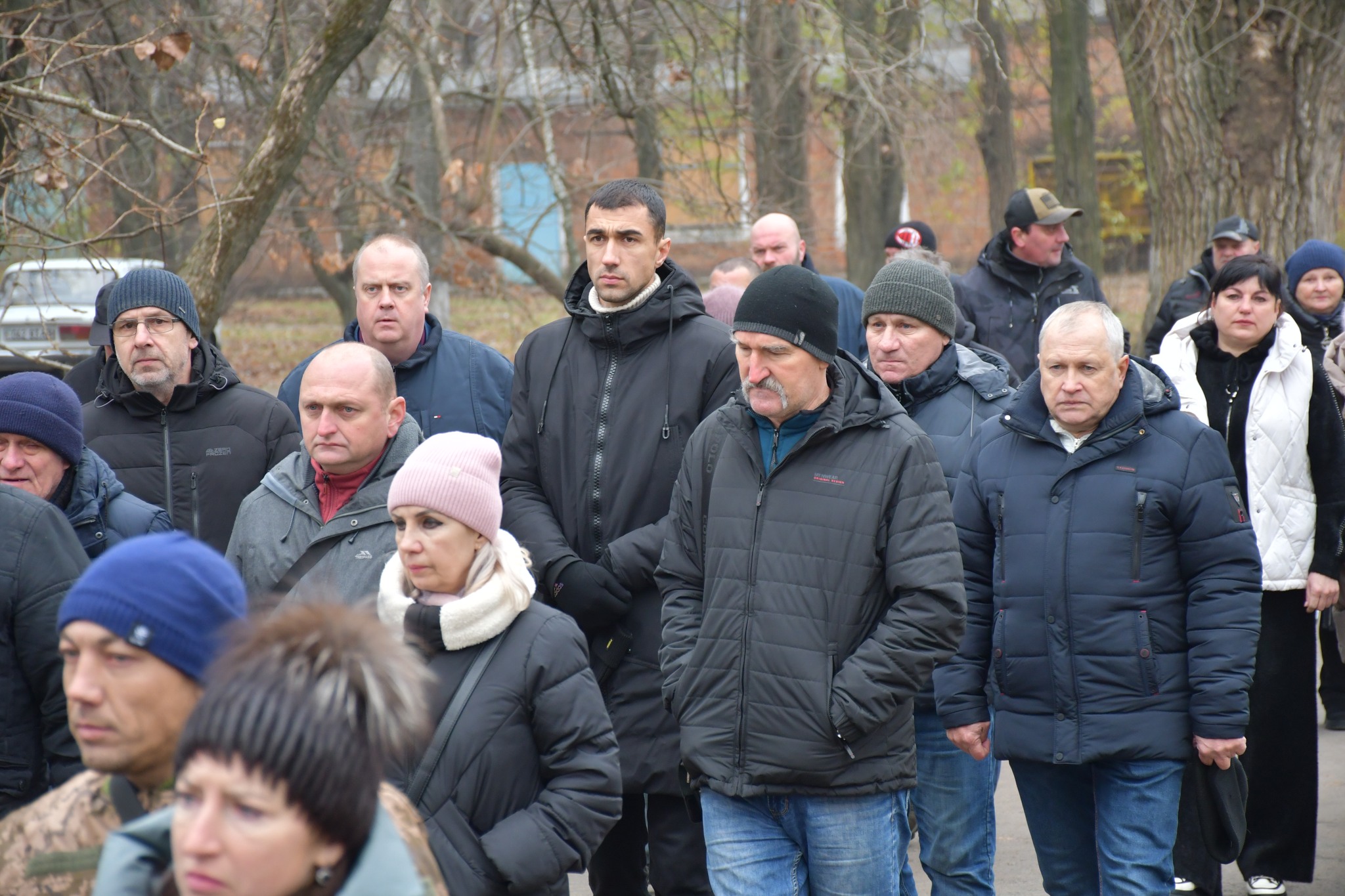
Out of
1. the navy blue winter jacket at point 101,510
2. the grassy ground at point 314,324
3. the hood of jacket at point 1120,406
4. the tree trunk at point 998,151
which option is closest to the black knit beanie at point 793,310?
the hood of jacket at point 1120,406

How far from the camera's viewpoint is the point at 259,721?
1.69 meters

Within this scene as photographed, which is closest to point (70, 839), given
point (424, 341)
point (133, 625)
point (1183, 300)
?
point (133, 625)

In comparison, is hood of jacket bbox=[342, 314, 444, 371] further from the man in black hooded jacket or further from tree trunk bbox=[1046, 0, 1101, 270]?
tree trunk bbox=[1046, 0, 1101, 270]

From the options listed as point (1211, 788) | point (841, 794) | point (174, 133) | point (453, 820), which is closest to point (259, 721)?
point (453, 820)

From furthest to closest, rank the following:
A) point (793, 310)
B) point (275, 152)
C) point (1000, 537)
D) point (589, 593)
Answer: point (275, 152) < point (589, 593) < point (1000, 537) < point (793, 310)

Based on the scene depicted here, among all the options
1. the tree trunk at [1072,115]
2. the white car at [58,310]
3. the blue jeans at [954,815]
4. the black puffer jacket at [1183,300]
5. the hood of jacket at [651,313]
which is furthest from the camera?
the tree trunk at [1072,115]

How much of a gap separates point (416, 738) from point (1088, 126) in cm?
1509

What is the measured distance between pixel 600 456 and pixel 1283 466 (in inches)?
97.0

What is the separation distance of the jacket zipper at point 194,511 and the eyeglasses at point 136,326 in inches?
19.0

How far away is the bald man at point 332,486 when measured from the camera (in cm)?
355

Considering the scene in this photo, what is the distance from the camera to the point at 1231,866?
5.22 m

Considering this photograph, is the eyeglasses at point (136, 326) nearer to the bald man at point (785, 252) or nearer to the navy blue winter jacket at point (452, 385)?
the navy blue winter jacket at point (452, 385)

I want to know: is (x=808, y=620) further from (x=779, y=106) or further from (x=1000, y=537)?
(x=779, y=106)

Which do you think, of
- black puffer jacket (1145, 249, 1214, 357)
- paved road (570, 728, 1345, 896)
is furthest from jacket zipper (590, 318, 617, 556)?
black puffer jacket (1145, 249, 1214, 357)
